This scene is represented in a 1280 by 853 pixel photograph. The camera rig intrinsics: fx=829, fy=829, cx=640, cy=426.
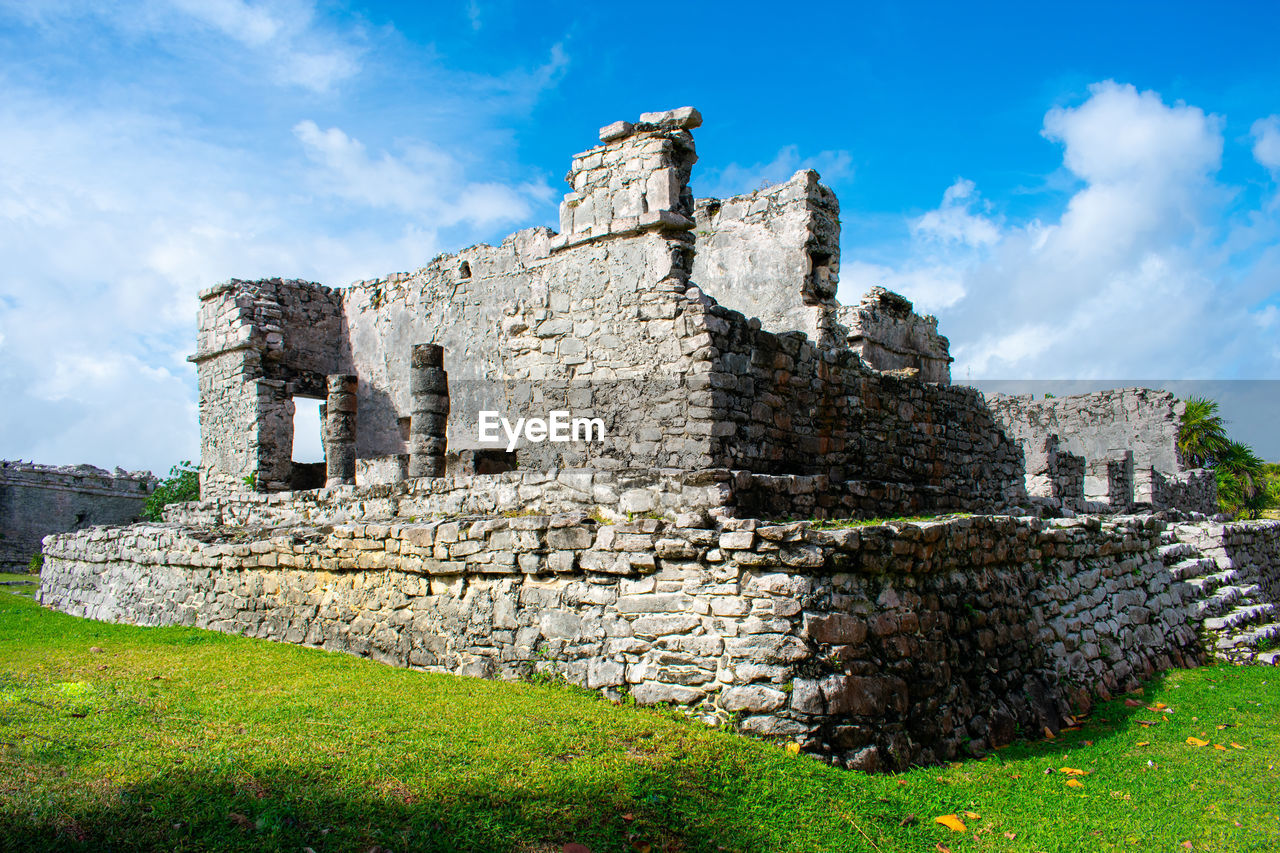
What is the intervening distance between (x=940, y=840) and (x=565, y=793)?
1.82 metres

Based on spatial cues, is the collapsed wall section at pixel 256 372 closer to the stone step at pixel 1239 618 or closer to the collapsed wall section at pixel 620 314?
the collapsed wall section at pixel 620 314

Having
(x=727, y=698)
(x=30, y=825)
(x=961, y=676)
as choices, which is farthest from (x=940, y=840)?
(x=30, y=825)

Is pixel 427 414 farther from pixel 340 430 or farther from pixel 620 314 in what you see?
pixel 620 314

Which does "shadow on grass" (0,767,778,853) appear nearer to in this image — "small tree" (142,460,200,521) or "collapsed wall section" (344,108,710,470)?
"collapsed wall section" (344,108,710,470)

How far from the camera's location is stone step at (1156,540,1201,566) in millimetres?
9508

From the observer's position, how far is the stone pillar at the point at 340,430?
48.5 ft

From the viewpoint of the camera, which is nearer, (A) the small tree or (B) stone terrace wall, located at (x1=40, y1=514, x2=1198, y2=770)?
(B) stone terrace wall, located at (x1=40, y1=514, x2=1198, y2=770)

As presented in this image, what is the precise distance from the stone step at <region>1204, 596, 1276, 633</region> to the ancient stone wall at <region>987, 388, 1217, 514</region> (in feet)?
22.0

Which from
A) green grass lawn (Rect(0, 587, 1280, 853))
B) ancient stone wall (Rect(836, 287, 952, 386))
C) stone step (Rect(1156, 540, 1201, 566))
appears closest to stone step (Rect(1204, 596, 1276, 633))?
stone step (Rect(1156, 540, 1201, 566))

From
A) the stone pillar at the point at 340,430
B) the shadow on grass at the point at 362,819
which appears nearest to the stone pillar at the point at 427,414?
the stone pillar at the point at 340,430

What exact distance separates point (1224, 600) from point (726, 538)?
7.60 meters

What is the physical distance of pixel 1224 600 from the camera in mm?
9359

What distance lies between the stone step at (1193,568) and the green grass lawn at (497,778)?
155 inches

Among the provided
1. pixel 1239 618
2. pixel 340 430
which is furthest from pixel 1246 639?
pixel 340 430
